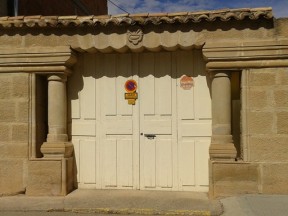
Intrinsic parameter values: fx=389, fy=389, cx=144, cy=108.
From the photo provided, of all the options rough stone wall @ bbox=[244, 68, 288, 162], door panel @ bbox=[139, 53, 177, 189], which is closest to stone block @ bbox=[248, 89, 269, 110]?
rough stone wall @ bbox=[244, 68, 288, 162]

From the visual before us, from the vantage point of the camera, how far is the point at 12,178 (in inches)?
245

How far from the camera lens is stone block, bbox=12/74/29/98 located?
627cm

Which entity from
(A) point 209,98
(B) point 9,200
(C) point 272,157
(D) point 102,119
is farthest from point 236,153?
(B) point 9,200

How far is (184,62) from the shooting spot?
6383mm

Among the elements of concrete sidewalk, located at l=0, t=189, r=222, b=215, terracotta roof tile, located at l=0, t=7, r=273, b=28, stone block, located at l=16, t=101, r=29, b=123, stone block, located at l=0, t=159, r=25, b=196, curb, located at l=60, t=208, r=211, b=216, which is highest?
terracotta roof tile, located at l=0, t=7, r=273, b=28

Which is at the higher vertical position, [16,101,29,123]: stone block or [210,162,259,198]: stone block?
[16,101,29,123]: stone block

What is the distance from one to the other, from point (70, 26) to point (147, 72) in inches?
56.7

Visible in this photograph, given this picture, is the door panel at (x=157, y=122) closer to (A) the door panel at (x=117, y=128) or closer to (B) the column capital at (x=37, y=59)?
(A) the door panel at (x=117, y=128)

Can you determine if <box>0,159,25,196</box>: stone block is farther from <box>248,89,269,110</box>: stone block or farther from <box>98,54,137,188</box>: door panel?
<box>248,89,269,110</box>: stone block

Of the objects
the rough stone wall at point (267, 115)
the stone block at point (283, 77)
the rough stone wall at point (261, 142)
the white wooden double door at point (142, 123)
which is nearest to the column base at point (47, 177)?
the white wooden double door at point (142, 123)

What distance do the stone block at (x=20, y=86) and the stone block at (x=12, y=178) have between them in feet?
3.49

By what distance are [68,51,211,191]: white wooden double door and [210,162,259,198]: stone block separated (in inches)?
21.3

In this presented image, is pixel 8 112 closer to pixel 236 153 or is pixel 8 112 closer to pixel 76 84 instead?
pixel 76 84

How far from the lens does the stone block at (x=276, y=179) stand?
18.5ft
